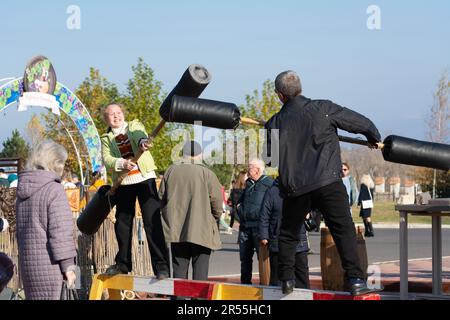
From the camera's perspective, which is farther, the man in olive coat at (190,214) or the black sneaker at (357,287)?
the man in olive coat at (190,214)

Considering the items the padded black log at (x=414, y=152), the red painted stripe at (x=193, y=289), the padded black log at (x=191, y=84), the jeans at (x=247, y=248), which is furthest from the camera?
the jeans at (x=247, y=248)

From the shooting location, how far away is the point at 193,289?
754 cm

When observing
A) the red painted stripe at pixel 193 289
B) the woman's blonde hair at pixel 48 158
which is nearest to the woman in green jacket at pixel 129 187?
the red painted stripe at pixel 193 289

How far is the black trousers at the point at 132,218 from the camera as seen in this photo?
27.9 feet

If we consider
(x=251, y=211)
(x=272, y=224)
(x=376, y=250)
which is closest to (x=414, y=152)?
(x=272, y=224)

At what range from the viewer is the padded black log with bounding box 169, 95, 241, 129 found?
22.9ft

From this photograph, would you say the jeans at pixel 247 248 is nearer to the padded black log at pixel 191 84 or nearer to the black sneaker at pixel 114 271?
the black sneaker at pixel 114 271

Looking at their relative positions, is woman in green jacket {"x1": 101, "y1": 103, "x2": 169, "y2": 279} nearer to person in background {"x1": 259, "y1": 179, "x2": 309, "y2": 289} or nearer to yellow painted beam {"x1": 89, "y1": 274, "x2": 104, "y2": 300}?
yellow painted beam {"x1": 89, "y1": 274, "x2": 104, "y2": 300}

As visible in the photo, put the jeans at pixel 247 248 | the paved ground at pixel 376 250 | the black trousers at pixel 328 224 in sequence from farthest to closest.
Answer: the paved ground at pixel 376 250 → the jeans at pixel 247 248 → the black trousers at pixel 328 224

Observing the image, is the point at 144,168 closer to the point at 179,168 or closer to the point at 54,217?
the point at 179,168

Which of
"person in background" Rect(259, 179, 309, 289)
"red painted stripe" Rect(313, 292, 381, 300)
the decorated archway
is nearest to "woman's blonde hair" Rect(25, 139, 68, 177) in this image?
"red painted stripe" Rect(313, 292, 381, 300)

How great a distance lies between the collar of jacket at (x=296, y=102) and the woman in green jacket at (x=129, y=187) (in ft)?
6.27

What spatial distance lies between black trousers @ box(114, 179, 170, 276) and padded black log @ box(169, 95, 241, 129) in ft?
5.60
